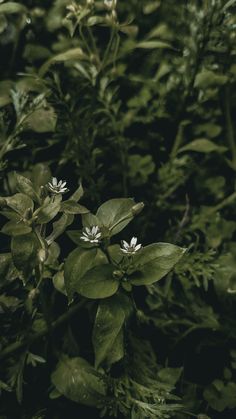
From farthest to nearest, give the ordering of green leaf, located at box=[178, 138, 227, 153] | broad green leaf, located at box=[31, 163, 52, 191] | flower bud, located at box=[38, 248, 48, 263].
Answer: green leaf, located at box=[178, 138, 227, 153], broad green leaf, located at box=[31, 163, 52, 191], flower bud, located at box=[38, 248, 48, 263]

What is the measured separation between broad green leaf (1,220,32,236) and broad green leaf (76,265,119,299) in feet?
0.45

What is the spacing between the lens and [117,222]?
1.07 meters

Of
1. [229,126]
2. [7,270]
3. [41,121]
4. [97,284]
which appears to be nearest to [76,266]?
[97,284]

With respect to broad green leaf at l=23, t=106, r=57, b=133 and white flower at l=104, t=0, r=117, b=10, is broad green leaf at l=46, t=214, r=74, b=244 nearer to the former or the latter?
broad green leaf at l=23, t=106, r=57, b=133

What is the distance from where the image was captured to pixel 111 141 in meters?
1.69

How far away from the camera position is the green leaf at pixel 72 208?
1055 mm

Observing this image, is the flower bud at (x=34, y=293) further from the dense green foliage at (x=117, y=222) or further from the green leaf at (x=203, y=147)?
the green leaf at (x=203, y=147)

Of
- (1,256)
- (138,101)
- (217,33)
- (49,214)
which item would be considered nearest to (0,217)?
(1,256)

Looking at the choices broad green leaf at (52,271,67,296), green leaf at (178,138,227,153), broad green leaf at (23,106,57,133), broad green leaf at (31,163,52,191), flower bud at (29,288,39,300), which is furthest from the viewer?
green leaf at (178,138,227,153)

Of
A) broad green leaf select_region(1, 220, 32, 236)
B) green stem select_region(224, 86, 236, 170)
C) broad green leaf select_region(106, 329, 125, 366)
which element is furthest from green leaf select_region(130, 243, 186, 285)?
green stem select_region(224, 86, 236, 170)

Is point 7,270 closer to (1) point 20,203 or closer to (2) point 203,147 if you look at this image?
(1) point 20,203

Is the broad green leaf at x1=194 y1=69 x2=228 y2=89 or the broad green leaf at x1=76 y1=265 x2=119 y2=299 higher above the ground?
the broad green leaf at x1=194 y1=69 x2=228 y2=89

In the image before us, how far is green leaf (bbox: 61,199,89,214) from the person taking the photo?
1.05 meters

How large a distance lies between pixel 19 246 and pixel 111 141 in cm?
76
